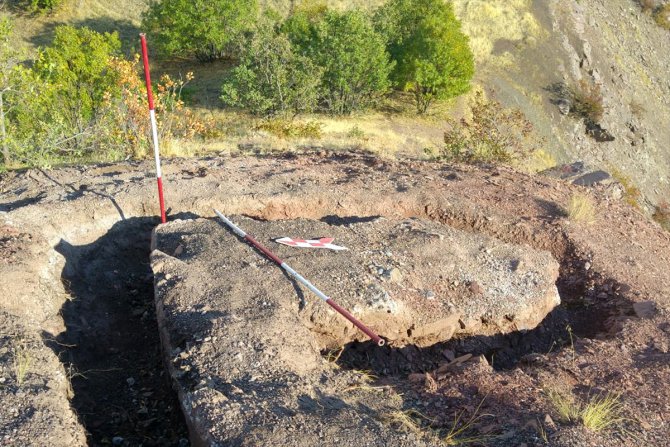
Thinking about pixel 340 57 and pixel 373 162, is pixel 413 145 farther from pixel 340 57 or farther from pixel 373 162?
pixel 373 162

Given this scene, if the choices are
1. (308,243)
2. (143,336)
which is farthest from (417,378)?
(143,336)

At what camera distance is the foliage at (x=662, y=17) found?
1331 inches

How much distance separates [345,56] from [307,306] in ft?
53.9

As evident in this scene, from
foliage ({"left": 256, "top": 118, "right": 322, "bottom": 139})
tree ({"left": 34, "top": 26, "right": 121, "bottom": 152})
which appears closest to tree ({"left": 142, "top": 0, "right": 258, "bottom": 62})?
tree ({"left": 34, "top": 26, "right": 121, "bottom": 152})

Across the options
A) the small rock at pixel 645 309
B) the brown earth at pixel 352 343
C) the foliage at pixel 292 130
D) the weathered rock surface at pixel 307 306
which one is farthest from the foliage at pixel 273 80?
the small rock at pixel 645 309

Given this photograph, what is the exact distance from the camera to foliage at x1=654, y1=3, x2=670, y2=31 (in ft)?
111

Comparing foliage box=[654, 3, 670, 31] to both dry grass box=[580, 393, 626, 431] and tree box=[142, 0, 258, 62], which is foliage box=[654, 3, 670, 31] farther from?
dry grass box=[580, 393, 626, 431]

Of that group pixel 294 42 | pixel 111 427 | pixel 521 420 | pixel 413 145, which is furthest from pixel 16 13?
pixel 521 420

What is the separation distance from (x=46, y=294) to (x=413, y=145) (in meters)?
14.2

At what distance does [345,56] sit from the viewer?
20719 millimetres

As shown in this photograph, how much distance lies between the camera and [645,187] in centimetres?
2397

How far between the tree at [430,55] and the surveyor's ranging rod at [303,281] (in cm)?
1694

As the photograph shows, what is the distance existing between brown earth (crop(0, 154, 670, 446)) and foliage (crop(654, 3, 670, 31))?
30.2 metres

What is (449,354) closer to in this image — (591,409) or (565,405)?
(565,405)
